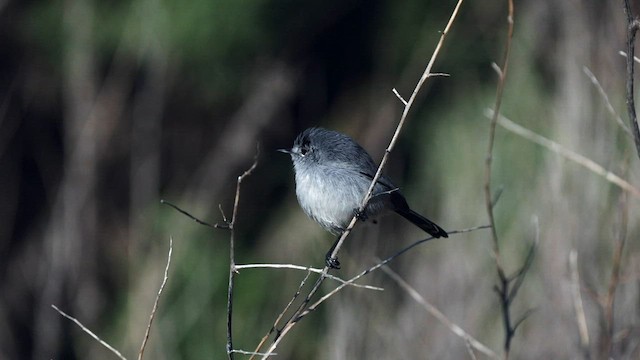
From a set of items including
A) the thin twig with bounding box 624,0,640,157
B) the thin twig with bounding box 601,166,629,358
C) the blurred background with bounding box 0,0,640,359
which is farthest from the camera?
the blurred background with bounding box 0,0,640,359

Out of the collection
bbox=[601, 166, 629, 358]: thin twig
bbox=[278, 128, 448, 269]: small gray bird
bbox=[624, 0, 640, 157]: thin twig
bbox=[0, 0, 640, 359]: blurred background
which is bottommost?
bbox=[0, 0, 640, 359]: blurred background

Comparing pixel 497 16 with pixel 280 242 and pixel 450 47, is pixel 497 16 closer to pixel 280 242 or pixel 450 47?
pixel 450 47

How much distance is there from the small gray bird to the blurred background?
54 cm

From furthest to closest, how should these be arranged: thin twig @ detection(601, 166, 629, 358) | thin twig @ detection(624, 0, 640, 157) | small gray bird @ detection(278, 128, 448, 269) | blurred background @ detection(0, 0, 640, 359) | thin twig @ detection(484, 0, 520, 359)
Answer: blurred background @ detection(0, 0, 640, 359) < small gray bird @ detection(278, 128, 448, 269) < thin twig @ detection(601, 166, 629, 358) < thin twig @ detection(484, 0, 520, 359) < thin twig @ detection(624, 0, 640, 157)

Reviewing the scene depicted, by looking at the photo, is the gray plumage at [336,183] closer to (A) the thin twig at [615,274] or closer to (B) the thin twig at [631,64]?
(A) the thin twig at [615,274]

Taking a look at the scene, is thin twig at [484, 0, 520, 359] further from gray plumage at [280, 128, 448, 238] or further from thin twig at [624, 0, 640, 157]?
gray plumage at [280, 128, 448, 238]

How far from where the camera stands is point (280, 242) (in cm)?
759

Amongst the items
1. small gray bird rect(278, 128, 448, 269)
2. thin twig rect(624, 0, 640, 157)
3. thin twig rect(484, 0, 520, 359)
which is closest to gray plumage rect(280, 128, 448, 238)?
small gray bird rect(278, 128, 448, 269)

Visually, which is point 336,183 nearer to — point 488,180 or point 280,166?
point 488,180

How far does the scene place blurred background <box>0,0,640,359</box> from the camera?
454 cm

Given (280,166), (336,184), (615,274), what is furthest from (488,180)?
(280,166)

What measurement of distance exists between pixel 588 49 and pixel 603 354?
1.84 metres

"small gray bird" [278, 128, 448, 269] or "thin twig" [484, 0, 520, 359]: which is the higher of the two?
"thin twig" [484, 0, 520, 359]

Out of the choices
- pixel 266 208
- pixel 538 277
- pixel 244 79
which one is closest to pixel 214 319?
pixel 266 208
